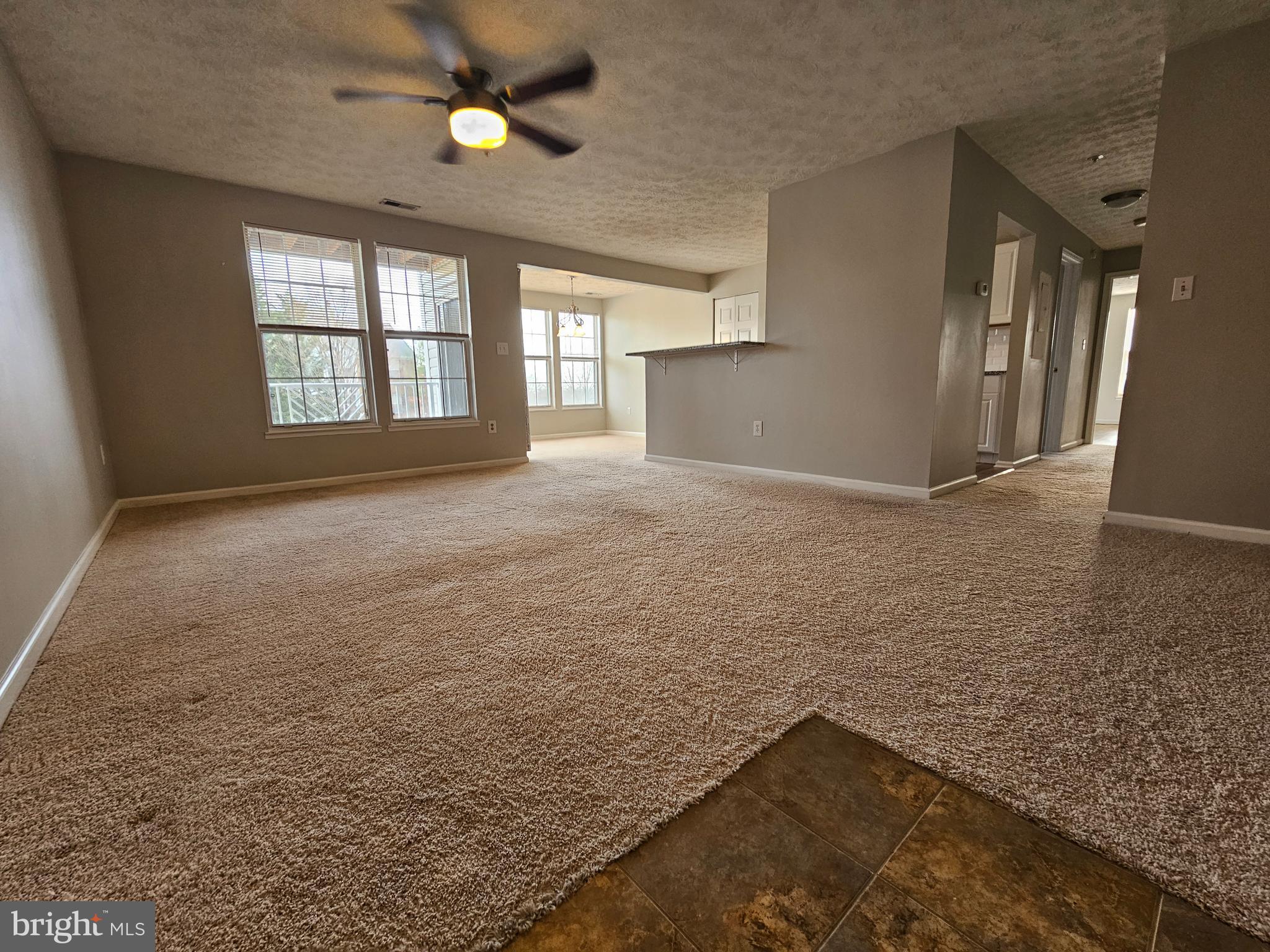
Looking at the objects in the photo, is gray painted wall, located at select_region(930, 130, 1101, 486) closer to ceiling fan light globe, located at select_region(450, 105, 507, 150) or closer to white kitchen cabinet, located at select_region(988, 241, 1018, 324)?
white kitchen cabinet, located at select_region(988, 241, 1018, 324)

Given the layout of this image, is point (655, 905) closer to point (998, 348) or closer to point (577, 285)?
point (998, 348)

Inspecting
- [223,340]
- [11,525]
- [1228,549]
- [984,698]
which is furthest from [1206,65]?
[223,340]

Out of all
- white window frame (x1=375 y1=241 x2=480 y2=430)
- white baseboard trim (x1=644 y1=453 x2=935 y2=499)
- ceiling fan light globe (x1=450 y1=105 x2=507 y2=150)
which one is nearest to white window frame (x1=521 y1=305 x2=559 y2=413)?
white window frame (x1=375 y1=241 x2=480 y2=430)

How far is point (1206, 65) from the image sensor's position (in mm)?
2350

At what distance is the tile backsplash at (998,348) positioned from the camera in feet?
16.2

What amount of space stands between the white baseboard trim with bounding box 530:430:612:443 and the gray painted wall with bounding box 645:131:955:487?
404 centimetres

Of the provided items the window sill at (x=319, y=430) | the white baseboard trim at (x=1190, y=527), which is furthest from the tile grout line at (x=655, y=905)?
the window sill at (x=319, y=430)

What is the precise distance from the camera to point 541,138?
9.10ft

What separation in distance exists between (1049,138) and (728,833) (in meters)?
4.48

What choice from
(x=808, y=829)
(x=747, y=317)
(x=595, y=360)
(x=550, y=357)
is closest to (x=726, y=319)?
(x=747, y=317)

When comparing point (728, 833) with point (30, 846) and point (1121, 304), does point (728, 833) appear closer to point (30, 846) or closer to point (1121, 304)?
point (30, 846)

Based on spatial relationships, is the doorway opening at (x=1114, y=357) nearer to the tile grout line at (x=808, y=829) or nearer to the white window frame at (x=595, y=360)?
the white window frame at (x=595, y=360)

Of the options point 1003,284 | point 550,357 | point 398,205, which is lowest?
point 550,357

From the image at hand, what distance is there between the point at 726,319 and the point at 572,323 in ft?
8.25
